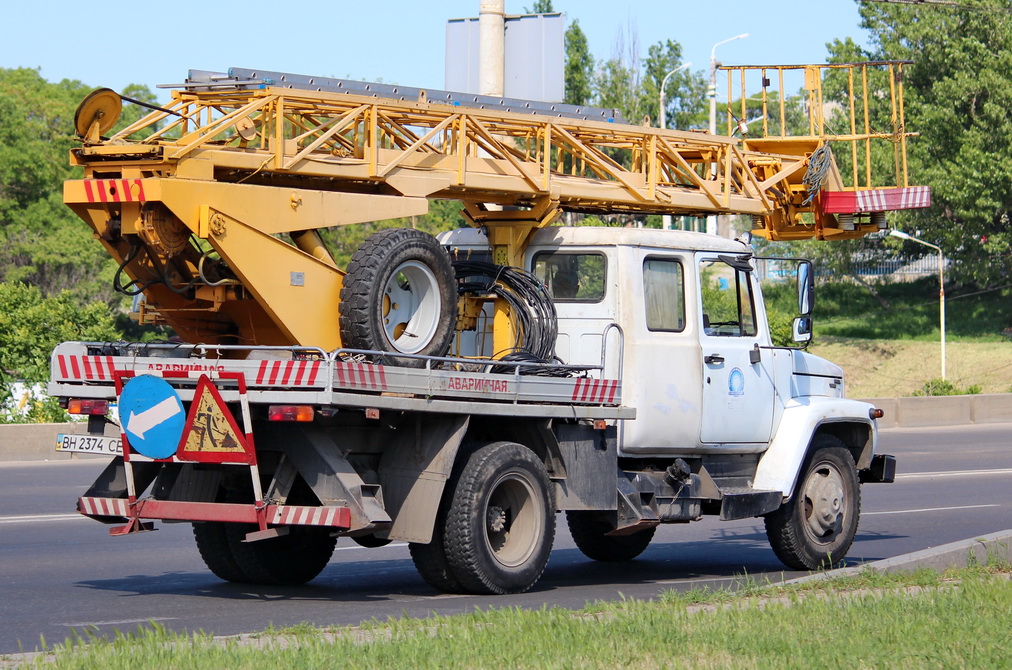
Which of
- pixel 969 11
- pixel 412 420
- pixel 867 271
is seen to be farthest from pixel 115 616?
pixel 867 271

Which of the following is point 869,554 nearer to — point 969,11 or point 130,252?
point 130,252

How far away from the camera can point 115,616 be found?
27.2 ft

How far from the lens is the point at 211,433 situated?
26.4 ft

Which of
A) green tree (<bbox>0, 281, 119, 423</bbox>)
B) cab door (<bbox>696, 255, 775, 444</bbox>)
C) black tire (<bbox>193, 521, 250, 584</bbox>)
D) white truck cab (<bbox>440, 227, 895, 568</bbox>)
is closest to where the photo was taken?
black tire (<bbox>193, 521, 250, 584</bbox>)

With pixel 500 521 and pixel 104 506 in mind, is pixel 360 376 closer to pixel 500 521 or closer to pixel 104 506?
pixel 500 521

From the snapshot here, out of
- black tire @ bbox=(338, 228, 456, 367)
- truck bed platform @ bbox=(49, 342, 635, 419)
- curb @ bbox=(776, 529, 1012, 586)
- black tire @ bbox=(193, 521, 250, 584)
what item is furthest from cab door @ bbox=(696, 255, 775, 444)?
black tire @ bbox=(193, 521, 250, 584)

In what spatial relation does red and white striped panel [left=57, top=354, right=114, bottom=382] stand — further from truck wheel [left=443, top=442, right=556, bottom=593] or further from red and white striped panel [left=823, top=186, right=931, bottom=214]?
red and white striped panel [left=823, top=186, right=931, bottom=214]

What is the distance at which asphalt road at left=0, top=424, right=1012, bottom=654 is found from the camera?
8352 millimetres

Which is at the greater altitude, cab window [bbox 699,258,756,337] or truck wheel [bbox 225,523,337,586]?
cab window [bbox 699,258,756,337]

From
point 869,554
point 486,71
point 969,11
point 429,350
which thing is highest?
point 969,11

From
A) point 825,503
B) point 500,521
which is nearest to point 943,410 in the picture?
point 825,503

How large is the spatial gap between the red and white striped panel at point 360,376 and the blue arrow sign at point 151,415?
101cm

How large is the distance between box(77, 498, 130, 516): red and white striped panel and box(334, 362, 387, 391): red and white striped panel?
1.80m

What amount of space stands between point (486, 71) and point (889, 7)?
31.5 m
